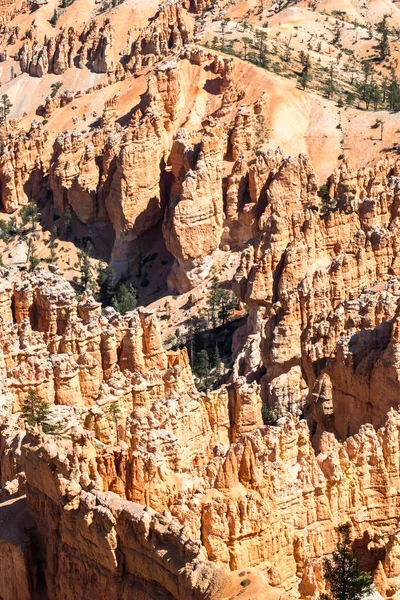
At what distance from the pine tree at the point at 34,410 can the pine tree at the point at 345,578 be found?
70.9 feet

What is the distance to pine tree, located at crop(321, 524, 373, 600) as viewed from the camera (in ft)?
120

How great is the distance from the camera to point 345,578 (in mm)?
36781

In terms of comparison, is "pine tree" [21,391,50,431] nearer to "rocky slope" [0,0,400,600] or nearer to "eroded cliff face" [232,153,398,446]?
"rocky slope" [0,0,400,600]

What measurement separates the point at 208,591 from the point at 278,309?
4666cm

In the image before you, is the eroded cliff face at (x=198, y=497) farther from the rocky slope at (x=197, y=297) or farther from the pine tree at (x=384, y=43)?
the pine tree at (x=384, y=43)

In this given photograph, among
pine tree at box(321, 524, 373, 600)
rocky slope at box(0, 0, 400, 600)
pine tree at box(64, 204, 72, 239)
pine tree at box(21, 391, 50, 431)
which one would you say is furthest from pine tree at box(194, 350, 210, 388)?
pine tree at box(321, 524, 373, 600)

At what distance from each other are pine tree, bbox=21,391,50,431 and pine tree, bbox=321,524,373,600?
21.6 meters

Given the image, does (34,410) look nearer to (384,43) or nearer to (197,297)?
(197,297)

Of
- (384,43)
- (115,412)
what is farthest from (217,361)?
(384,43)

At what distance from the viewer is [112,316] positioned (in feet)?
241

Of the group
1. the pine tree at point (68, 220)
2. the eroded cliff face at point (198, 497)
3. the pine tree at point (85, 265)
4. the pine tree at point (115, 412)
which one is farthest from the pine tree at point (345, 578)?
the pine tree at point (68, 220)

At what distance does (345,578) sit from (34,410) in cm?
2526

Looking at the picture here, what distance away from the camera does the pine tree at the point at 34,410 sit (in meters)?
57.6

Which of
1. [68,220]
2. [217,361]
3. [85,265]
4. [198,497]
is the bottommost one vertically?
[198,497]
